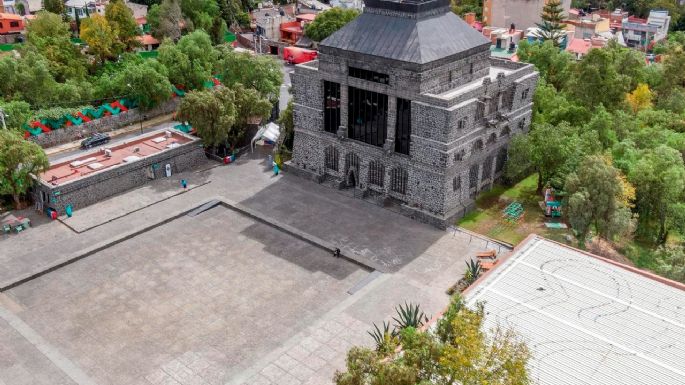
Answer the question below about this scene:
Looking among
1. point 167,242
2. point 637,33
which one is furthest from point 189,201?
point 637,33

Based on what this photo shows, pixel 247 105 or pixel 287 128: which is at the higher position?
pixel 247 105

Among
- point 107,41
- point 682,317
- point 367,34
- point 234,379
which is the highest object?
point 367,34

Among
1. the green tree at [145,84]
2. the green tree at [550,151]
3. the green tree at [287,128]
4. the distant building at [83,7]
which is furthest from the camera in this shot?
the distant building at [83,7]

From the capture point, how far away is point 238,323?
44531 mm

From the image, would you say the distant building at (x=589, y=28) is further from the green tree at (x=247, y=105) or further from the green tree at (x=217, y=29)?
the green tree at (x=247, y=105)

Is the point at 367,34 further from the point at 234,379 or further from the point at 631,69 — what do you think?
the point at 631,69

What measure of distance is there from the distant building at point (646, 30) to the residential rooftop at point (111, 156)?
4063 inches

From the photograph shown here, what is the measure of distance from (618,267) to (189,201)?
41633 millimetres

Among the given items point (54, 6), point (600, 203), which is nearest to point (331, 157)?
point (600, 203)

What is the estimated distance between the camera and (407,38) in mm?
56625

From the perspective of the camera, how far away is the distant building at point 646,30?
126750 millimetres

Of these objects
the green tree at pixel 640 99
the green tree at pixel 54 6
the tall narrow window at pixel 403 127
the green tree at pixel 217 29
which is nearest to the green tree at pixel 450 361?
the tall narrow window at pixel 403 127

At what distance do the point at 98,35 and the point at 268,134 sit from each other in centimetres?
4447

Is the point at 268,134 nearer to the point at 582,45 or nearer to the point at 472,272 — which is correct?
the point at 472,272
